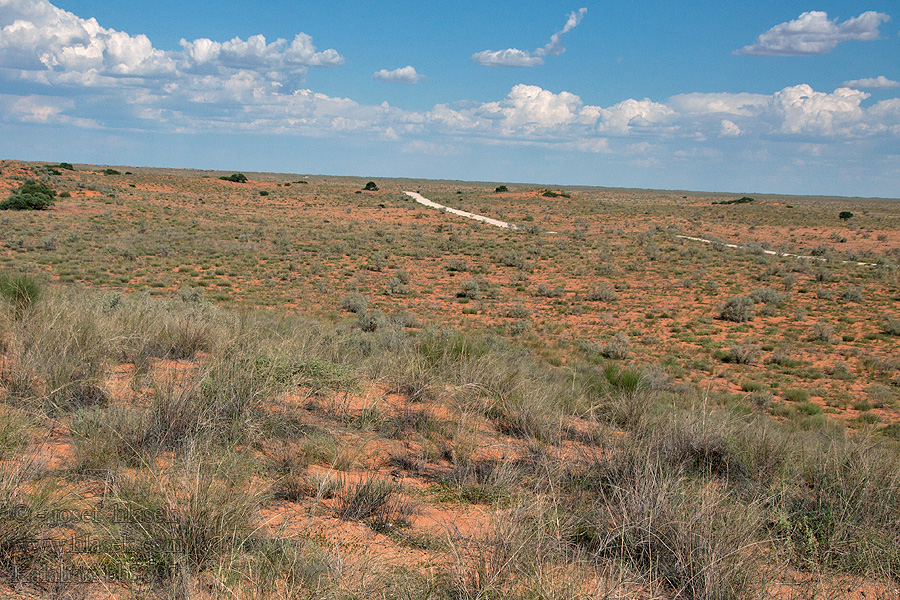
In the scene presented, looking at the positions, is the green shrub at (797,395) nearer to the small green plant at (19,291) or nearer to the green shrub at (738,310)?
the green shrub at (738,310)

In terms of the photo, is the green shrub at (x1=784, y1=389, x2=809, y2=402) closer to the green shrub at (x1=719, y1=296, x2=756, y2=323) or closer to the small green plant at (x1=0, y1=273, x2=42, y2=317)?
the green shrub at (x1=719, y1=296, x2=756, y2=323)

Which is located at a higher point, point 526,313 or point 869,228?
point 869,228

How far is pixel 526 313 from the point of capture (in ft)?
63.5

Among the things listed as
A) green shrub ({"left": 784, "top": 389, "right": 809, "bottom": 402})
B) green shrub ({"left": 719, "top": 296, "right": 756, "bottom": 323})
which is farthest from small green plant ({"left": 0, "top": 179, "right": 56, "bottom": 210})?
green shrub ({"left": 784, "top": 389, "right": 809, "bottom": 402})

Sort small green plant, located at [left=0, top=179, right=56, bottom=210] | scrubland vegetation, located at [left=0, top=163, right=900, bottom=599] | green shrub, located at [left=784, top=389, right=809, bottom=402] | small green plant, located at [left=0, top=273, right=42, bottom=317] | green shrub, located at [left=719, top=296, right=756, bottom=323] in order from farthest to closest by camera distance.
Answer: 1. small green plant, located at [left=0, top=179, right=56, bottom=210]
2. green shrub, located at [left=719, top=296, right=756, bottom=323]
3. green shrub, located at [left=784, top=389, right=809, bottom=402]
4. small green plant, located at [left=0, top=273, right=42, bottom=317]
5. scrubland vegetation, located at [left=0, top=163, right=900, bottom=599]

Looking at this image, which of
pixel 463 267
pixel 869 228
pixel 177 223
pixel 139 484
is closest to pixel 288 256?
pixel 463 267

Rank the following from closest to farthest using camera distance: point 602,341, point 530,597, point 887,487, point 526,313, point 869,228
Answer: point 530,597
point 887,487
point 602,341
point 526,313
point 869,228

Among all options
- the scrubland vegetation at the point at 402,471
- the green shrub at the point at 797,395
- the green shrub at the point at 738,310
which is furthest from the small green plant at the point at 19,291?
the green shrub at the point at 738,310

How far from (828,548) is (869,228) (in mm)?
58600

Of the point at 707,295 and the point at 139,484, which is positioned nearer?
the point at 139,484

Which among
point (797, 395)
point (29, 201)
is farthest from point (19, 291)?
point (29, 201)

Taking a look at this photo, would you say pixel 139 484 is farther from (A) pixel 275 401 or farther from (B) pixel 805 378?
(B) pixel 805 378

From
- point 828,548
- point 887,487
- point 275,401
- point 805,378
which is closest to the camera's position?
point 828,548

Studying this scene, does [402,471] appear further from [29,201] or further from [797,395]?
[29,201]
